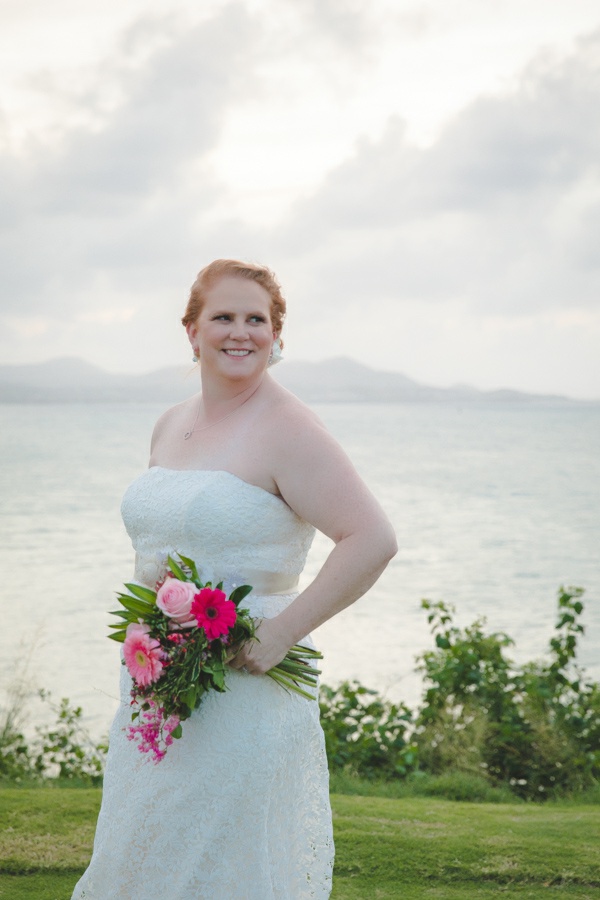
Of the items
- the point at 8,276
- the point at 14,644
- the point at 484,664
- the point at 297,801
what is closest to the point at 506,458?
the point at 8,276

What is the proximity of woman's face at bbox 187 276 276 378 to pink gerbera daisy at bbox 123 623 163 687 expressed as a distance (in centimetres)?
85

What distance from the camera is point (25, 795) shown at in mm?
5012

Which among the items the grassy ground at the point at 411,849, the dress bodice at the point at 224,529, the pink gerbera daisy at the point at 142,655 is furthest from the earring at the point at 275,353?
the grassy ground at the point at 411,849

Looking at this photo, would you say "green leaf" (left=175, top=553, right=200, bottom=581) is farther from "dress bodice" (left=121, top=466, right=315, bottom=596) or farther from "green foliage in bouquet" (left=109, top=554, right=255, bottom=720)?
"dress bodice" (left=121, top=466, right=315, bottom=596)

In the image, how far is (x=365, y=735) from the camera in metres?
6.19

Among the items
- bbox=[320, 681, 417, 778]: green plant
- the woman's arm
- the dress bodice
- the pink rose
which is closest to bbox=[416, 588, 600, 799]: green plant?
bbox=[320, 681, 417, 778]: green plant

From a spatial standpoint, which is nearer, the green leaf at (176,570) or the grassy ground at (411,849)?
the green leaf at (176,570)

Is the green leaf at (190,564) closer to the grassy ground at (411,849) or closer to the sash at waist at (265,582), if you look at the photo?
the sash at waist at (265,582)

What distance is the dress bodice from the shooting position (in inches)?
112

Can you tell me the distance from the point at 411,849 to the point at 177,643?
233 cm

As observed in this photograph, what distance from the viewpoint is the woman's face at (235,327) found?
118 inches

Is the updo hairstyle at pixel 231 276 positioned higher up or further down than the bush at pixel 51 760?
higher up

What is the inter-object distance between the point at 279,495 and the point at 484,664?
435cm

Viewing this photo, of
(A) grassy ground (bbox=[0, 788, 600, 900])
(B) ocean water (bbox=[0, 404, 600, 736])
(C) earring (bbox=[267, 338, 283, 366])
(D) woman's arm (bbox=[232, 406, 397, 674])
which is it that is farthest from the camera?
(B) ocean water (bbox=[0, 404, 600, 736])
